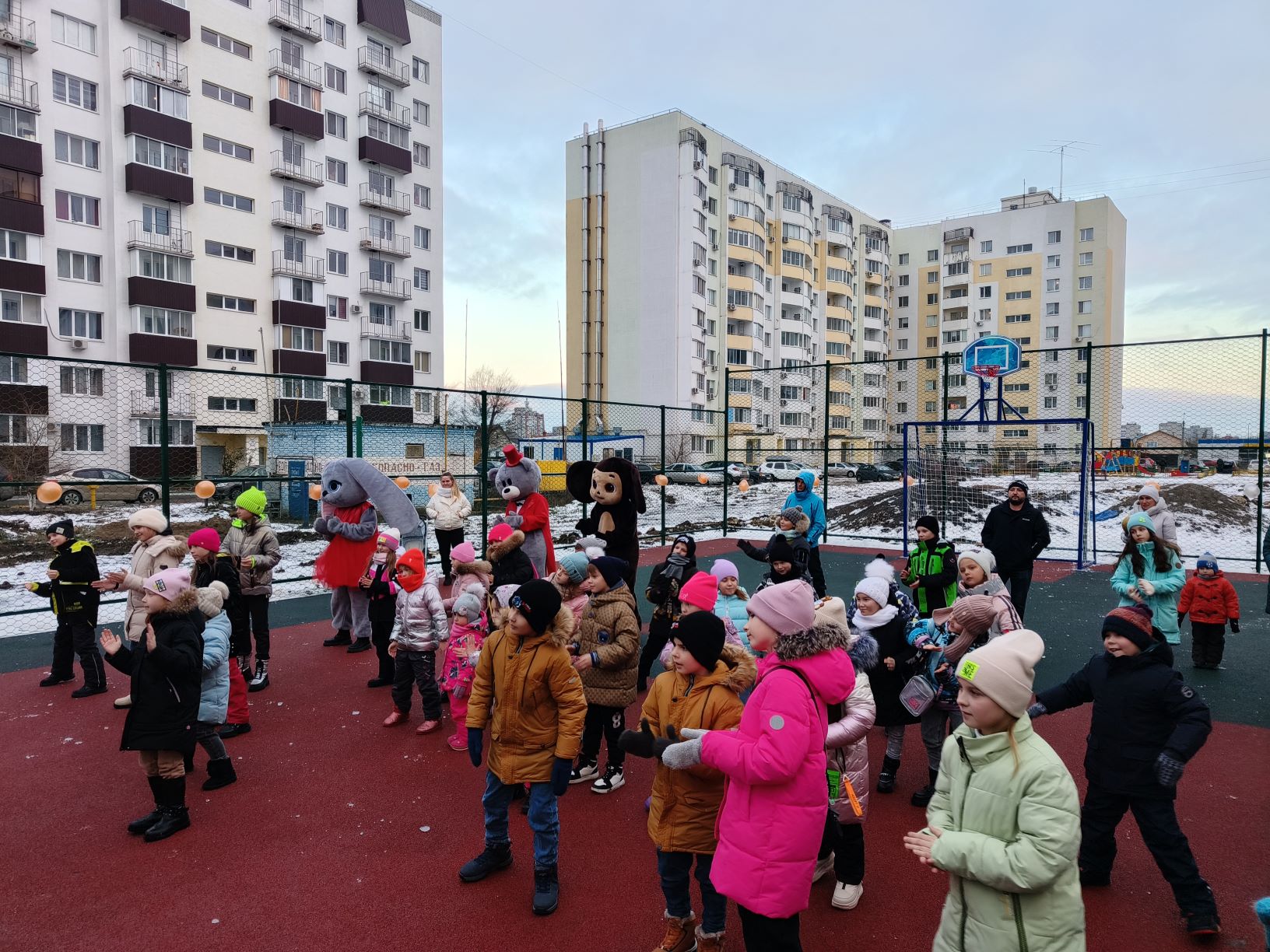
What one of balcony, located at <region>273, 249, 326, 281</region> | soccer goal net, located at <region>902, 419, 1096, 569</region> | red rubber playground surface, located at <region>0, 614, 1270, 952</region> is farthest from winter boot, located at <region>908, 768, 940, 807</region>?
balcony, located at <region>273, 249, 326, 281</region>

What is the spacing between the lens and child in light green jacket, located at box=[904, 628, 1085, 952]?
2.04m

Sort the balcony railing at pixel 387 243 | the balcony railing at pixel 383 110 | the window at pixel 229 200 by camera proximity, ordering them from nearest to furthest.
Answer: the window at pixel 229 200 → the balcony railing at pixel 383 110 → the balcony railing at pixel 387 243

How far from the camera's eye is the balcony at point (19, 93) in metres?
27.9

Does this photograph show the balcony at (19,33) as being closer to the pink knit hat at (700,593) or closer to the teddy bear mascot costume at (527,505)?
the teddy bear mascot costume at (527,505)

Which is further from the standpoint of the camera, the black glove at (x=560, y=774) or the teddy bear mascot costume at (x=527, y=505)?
the teddy bear mascot costume at (x=527, y=505)

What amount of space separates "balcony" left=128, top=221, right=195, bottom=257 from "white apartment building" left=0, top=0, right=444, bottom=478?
0.07 m

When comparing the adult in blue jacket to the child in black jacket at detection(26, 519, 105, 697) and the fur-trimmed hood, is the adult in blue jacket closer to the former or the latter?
the fur-trimmed hood

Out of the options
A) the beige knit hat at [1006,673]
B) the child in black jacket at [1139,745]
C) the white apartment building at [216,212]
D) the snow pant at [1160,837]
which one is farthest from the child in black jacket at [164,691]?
the white apartment building at [216,212]

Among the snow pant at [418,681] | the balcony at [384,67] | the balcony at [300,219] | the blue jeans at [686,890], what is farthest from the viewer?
the balcony at [384,67]

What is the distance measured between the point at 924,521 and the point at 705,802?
386cm

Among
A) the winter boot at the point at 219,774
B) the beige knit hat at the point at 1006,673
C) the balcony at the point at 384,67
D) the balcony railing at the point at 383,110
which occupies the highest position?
the balcony at the point at 384,67

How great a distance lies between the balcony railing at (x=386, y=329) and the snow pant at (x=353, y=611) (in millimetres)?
34819

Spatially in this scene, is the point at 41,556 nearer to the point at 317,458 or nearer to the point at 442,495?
the point at 317,458

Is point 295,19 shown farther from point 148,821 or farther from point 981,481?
point 148,821
